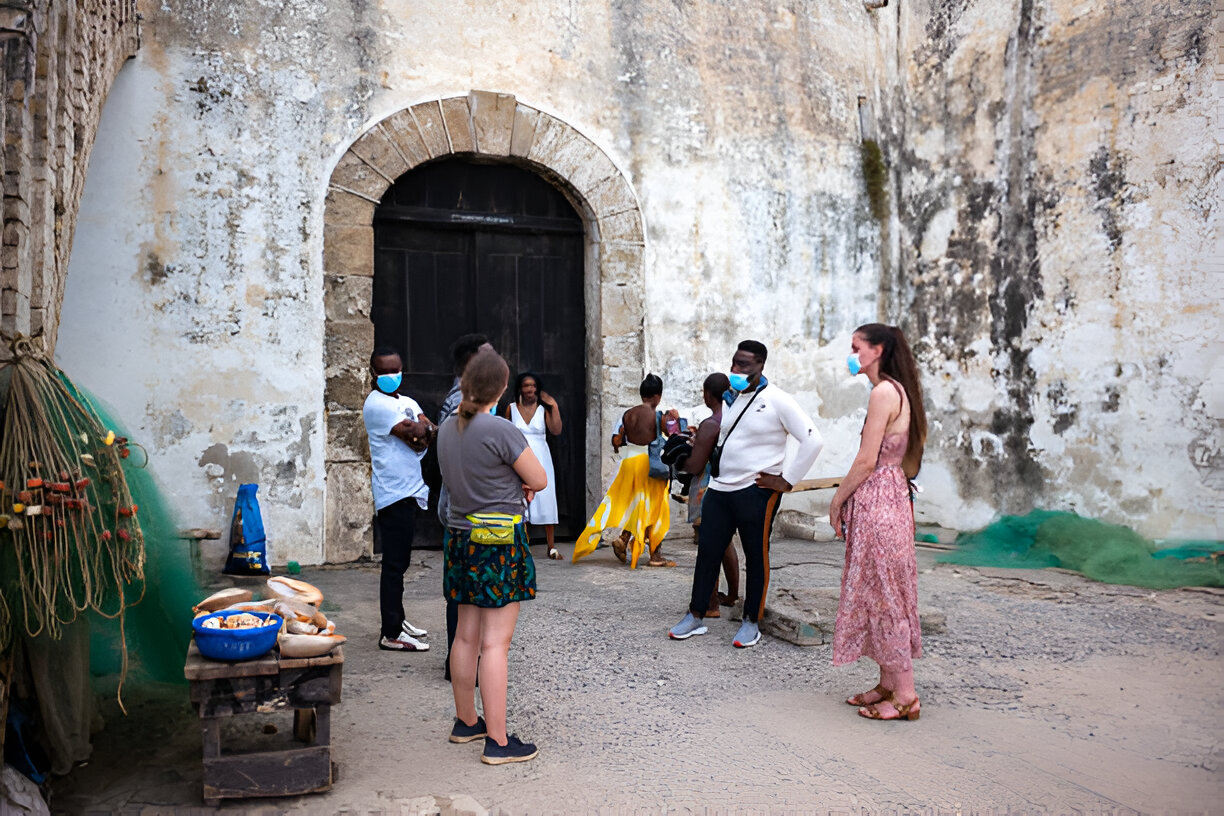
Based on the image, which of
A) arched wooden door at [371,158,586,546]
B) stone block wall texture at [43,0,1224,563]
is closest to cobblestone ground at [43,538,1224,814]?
stone block wall texture at [43,0,1224,563]

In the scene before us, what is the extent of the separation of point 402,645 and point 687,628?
1354mm

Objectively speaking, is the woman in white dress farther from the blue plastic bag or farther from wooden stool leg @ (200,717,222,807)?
wooden stool leg @ (200,717,222,807)

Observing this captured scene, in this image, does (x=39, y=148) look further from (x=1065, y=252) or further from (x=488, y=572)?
(x=1065, y=252)

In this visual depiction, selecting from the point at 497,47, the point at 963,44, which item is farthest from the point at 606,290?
the point at 963,44

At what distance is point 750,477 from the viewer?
177 inches

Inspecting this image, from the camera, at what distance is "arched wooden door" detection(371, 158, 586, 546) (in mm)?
6898

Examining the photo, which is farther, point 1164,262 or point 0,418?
point 1164,262

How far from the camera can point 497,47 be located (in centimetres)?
688

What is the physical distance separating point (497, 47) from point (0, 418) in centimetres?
492

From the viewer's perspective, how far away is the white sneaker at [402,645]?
442 centimetres

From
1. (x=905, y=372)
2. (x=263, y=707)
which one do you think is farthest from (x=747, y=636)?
(x=263, y=707)

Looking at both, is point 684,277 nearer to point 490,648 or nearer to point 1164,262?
point 1164,262

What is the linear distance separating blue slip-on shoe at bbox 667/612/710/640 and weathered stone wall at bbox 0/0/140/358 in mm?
2939

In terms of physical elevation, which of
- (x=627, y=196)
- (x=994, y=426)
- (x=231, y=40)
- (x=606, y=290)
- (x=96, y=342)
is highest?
(x=231, y=40)
